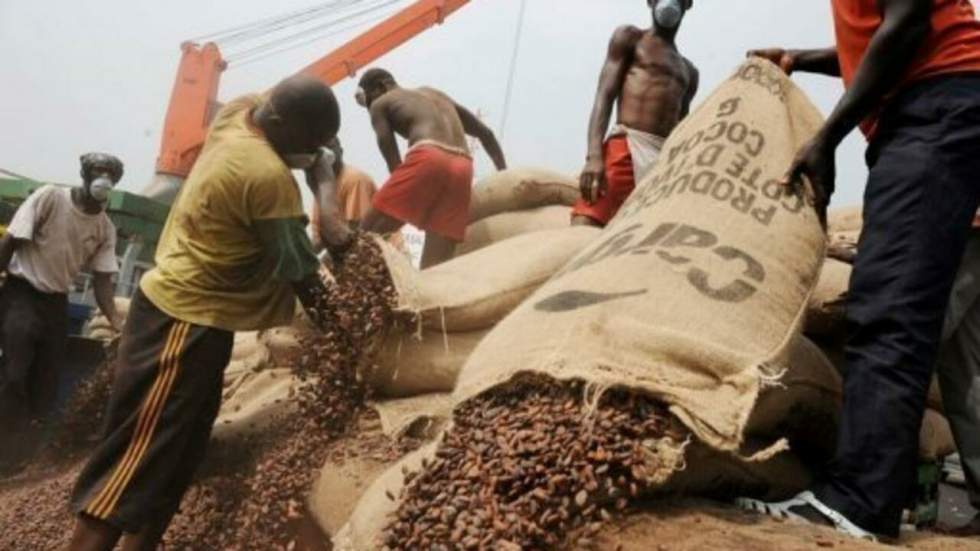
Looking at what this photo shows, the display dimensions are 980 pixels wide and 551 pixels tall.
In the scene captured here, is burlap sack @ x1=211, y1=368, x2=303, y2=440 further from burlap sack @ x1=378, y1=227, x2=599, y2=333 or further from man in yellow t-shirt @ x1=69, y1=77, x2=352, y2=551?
burlap sack @ x1=378, y1=227, x2=599, y2=333

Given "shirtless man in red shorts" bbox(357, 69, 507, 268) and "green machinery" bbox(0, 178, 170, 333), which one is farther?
"green machinery" bbox(0, 178, 170, 333)

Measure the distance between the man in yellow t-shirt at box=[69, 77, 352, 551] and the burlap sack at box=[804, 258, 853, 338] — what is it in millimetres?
1365

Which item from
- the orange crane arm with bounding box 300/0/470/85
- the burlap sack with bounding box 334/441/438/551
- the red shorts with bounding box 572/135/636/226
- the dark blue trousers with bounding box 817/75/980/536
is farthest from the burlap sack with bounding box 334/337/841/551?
the orange crane arm with bounding box 300/0/470/85

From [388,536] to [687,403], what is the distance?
49cm

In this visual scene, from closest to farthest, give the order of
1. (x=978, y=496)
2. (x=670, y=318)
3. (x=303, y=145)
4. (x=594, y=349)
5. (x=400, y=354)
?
1. (x=594, y=349)
2. (x=670, y=318)
3. (x=978, y=496)
4. (x=400, y=354)
5. (x=303, y=145)

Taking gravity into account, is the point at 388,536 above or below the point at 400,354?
above

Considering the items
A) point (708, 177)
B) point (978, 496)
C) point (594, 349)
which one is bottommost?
point (978, 496)

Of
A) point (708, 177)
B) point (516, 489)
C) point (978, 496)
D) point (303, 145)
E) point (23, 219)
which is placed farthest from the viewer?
point (23, 219)

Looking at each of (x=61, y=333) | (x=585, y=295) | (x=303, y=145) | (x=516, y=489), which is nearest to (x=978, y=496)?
(x=585, y=295)

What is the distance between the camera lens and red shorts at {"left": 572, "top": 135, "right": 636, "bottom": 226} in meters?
3.27

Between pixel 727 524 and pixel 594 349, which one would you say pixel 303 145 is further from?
pixel 727 524

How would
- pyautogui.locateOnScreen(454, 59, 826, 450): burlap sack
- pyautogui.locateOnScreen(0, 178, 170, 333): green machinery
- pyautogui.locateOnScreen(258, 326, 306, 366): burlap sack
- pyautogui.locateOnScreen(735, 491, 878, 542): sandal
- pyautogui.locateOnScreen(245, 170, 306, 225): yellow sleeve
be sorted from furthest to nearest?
1. pyautogui.locateOnScreen(0, 178, 170, 333): green machinery
2. pyautogui.locateOnScreen(258, 326, 306, 366): burlap sack
3. pyautogui.locateOnScreen(245, 170, 306, 225): yellow sleeve
4. pyautogui.locateOnScreen(735, 491, 878, 542): sandal
5. pyautogui.locateOnScreen(454, 59, 826, 450): burlap sack

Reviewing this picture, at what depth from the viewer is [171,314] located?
259 centimetres

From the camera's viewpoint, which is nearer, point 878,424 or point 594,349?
point 594,349
